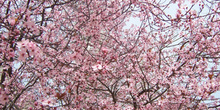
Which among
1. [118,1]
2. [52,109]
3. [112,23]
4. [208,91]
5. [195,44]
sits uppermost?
[118,1]

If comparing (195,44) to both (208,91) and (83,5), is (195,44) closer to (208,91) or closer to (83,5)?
(208,91)

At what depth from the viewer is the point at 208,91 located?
9.07 feet

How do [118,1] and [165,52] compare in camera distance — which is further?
[165,52]

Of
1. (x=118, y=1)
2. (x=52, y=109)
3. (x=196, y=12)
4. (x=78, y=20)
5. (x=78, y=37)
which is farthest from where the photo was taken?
(x=118, y=1)

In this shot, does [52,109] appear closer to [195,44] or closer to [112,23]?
[112,23]

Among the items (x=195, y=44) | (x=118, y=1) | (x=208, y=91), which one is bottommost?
(x=208, y=91)

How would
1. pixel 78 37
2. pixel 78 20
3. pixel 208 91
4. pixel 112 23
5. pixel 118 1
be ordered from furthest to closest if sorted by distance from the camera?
1. pixel 112 23
2. pixel 118 1
3. pixel 78 20
4. pixel 78 37
5. pixel 208 91

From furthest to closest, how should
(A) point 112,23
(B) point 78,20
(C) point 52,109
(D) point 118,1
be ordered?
1. (A) point 112,23
2. (D) point 118,1
3. (B) point 78,20
4. (C) point 52,109

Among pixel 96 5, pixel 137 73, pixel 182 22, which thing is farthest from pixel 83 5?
pixel 182 22

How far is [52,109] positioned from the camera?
2381mm

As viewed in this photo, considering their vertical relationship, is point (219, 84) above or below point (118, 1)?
below

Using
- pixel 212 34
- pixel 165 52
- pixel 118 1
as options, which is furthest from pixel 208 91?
pixel 118 1

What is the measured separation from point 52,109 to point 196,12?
3.54 meters

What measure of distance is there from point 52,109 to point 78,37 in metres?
1.63
